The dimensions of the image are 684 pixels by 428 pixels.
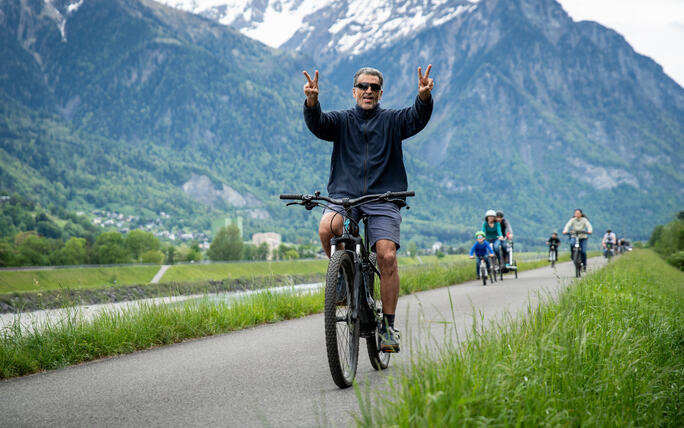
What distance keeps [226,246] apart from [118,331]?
400ft

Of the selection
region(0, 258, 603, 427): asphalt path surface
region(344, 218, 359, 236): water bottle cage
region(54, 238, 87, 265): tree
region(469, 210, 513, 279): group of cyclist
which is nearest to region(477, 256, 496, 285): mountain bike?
region(469, 210, 513, 279): group of cyclist

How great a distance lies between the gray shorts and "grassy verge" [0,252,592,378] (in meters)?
2.76

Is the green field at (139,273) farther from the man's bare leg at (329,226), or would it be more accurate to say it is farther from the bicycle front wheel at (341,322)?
the bicycle front wheel at (341,322)

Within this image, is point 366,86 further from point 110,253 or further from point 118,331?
point 110,253

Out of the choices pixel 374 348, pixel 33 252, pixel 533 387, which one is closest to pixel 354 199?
pixel 374 348

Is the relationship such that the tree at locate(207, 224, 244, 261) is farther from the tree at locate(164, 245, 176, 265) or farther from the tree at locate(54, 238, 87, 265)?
the tree at locate(54, 238, 87, 265)

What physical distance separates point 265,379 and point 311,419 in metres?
1.30

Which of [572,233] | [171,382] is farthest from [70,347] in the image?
[572,233]

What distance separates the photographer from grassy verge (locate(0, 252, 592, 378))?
5725 mm

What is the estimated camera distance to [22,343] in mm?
5895

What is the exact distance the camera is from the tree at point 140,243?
119 meters

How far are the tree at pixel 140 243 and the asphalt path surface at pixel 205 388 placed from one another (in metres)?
117

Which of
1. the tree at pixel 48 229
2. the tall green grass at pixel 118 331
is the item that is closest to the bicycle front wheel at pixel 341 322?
the tall green grass at pixel 118 331

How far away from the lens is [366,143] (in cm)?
521
